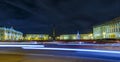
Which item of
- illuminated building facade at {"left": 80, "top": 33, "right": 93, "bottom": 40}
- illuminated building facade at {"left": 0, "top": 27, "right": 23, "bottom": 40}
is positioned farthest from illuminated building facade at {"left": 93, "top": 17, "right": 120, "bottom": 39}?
illuminated building facade at {"left": 0, "top": 27, "right": 23, "bottom": 40}

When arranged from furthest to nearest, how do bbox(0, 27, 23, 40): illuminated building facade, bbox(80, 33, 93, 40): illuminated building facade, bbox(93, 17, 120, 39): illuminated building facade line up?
1. bbox(80, 33, 93, 40): illuminated building facade
2. bbox(0, 27, 23, 40): illuminated building facade
3. bbox(93, 17, 120, 39): illuminated building facade

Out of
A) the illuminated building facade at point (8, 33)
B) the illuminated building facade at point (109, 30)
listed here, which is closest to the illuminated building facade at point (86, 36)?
the illuminated building facade at point (109, 30)

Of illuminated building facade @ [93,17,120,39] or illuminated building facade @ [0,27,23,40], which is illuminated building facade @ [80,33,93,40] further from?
illuminated building facade @ [0,27,23,40]

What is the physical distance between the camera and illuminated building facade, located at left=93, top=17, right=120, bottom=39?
325ft

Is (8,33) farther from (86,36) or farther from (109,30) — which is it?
(109,30)

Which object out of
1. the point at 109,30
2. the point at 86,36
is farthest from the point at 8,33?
the point at 109,30

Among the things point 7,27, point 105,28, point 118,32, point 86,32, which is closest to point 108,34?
point 105,28

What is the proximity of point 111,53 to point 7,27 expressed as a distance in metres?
129

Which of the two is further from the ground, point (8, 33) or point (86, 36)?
point (8, 33)

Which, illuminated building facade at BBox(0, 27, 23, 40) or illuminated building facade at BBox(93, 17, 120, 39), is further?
illuminated building facade at BBox(0, 27, 23, 40)

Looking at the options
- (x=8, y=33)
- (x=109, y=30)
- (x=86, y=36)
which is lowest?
(x=86, y=36)

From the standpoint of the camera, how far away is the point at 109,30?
357 feet

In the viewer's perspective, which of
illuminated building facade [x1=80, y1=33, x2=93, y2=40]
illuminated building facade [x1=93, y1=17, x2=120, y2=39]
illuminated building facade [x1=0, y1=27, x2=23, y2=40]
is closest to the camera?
illuminated building facade [x1=93, y1=17, x2=120, y2=39]

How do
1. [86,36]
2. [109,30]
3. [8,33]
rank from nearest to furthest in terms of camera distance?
[109,30] → [8,33] → [86,36]
